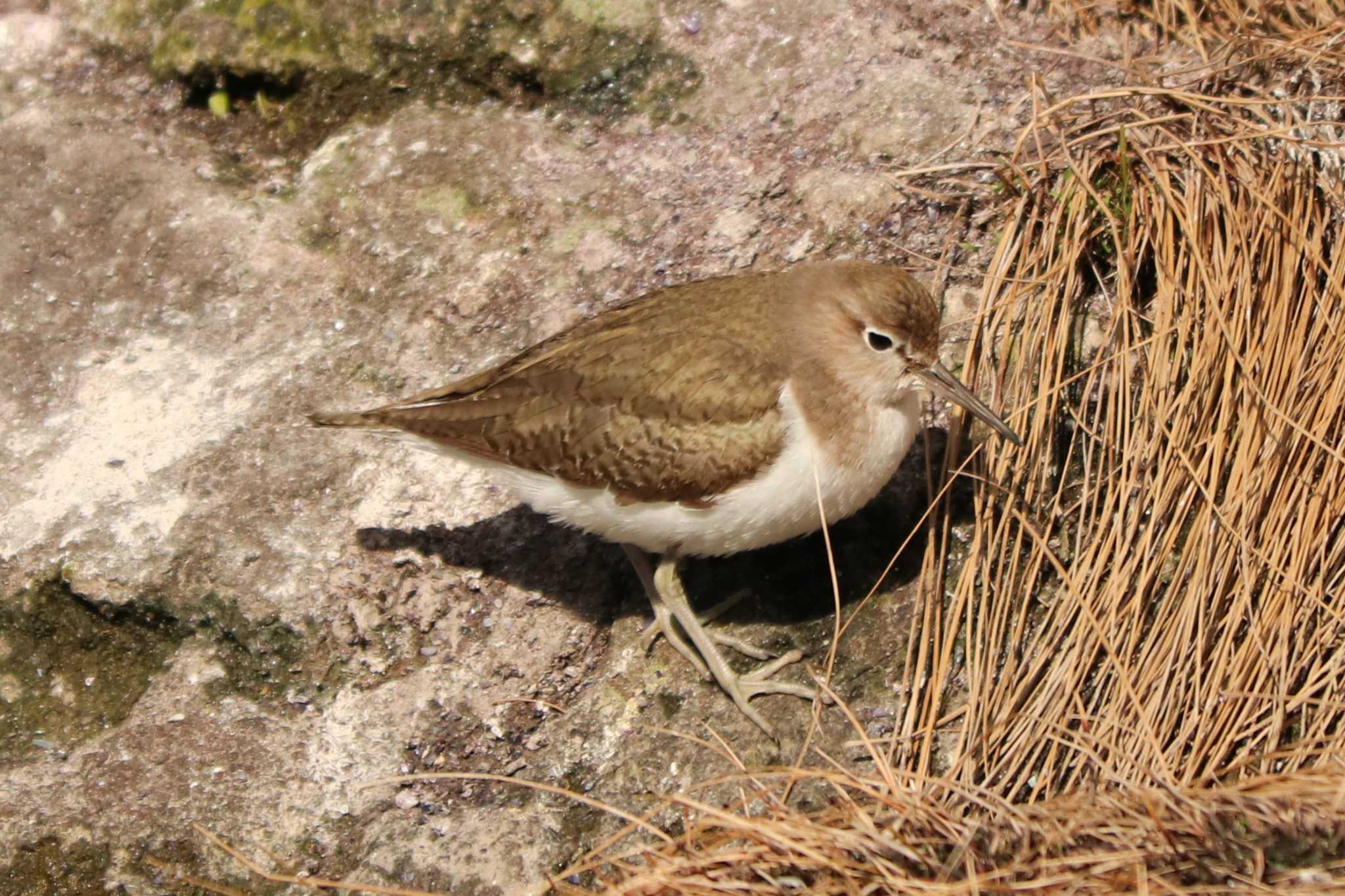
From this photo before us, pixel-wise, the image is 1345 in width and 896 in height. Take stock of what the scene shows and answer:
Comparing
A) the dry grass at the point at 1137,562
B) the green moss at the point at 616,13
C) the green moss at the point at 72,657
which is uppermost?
the green moss at the point at 616,13

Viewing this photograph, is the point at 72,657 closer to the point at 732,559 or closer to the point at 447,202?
the point at 447,202

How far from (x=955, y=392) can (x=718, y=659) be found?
124 centimetres

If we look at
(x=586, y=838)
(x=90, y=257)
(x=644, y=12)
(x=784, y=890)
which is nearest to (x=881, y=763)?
(x=784, y=890)

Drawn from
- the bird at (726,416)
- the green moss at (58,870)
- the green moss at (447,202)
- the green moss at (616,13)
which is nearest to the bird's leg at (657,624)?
the bird at (726,416)

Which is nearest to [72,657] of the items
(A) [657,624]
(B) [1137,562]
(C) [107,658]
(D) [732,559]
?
(C) [107,658]

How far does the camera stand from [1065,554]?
4.42 metres

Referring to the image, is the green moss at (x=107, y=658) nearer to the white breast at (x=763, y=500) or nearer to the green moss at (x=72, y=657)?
the green moss at (x=72, y=657)

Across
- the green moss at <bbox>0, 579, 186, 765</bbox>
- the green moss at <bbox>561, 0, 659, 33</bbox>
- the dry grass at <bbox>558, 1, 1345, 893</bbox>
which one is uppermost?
the green moss at <bbox>561, 0, 659, 33</bbox>

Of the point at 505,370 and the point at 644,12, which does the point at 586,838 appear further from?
the point at 644,12

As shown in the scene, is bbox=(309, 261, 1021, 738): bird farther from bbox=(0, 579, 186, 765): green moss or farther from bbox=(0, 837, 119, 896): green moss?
bbox=(0, 837, 119, 896): green moss

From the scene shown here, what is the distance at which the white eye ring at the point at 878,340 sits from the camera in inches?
169

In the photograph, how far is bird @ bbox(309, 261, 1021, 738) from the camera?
4.23 metres

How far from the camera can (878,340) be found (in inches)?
170

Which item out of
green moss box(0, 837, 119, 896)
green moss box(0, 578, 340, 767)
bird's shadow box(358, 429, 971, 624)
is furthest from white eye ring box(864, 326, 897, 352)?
green moss box(0, 837, 119, 896)
